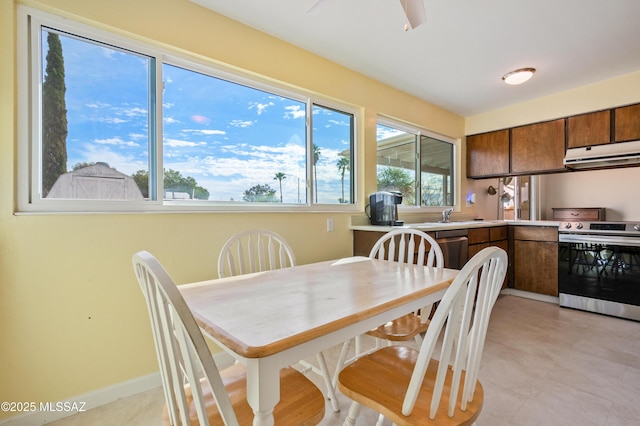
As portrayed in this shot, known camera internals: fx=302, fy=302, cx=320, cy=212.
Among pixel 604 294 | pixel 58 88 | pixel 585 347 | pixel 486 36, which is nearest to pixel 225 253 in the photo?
pixel 58 88

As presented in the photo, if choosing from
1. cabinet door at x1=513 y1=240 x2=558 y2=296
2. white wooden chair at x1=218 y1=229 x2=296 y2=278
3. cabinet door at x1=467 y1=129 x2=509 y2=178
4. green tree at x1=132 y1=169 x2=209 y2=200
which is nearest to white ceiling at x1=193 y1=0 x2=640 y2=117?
cabinet door at x1=467 y1=129 x2=509 y2=178

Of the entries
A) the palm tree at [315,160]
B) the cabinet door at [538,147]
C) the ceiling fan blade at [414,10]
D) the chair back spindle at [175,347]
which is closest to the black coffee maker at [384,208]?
the palm tree at [315,160]

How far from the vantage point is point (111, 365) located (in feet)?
5.57

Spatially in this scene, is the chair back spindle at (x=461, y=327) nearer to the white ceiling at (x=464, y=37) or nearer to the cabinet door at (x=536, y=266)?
Result: the white ceiling at (x=464, y=37)

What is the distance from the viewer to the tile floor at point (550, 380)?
5.04ft

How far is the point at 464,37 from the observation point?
234cm

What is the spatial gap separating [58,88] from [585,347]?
384 cm

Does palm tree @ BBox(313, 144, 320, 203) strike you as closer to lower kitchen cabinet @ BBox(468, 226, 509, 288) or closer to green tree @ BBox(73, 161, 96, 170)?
green tree @ BBox(73, 161, 96, 170)

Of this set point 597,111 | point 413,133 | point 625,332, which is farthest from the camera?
point 413,133

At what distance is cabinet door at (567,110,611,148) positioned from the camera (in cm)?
314

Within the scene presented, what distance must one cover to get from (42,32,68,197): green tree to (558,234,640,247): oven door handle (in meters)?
4.27

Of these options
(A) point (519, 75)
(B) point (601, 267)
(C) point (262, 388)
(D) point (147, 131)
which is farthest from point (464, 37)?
(C) point (262, 388)

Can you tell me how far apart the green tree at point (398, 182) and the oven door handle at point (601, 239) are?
1.59 metres

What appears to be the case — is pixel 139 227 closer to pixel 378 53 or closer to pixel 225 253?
pixel 225 253
